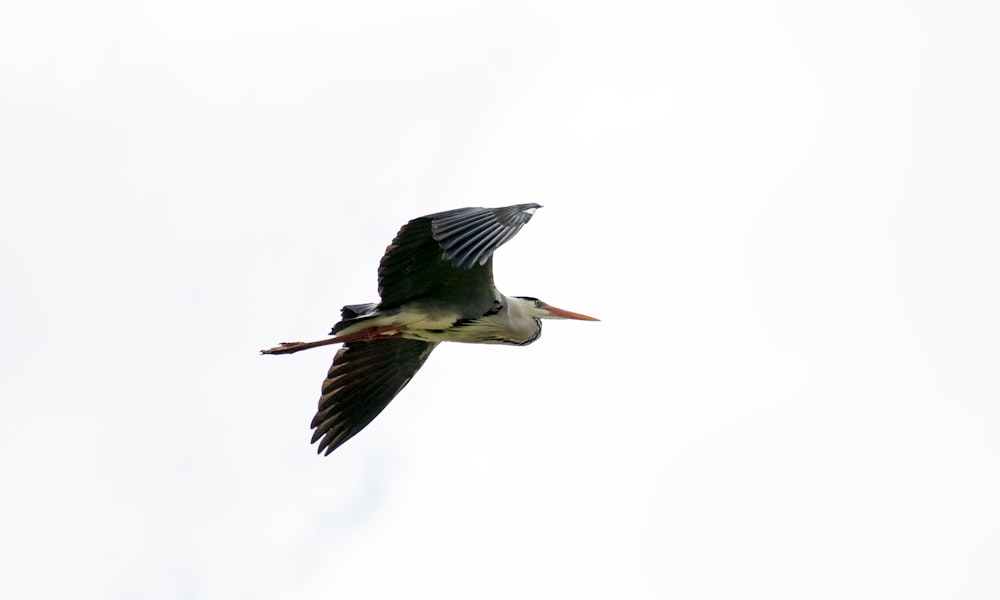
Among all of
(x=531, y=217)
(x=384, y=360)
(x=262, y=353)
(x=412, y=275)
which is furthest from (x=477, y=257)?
(x=384, y=360)

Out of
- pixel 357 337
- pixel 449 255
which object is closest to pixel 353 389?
pixel 357 337

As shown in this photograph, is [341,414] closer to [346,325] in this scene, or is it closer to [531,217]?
[346,325]

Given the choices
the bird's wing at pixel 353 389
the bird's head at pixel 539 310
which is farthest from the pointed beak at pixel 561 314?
the bird's wing at pixel 353 389

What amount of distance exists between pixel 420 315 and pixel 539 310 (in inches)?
53.2

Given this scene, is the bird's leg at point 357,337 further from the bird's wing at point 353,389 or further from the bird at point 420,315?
the bird's wing at point 353,389

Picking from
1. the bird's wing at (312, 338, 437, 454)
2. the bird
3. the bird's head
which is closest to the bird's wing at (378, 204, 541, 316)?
the bird

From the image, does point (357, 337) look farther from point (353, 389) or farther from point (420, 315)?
point (353, 389)

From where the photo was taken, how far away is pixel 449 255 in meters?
10.1

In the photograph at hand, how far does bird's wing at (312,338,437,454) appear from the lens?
13.2 meters

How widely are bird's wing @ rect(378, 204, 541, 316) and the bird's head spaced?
69cm

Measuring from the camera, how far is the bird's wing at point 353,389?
13.2 metres

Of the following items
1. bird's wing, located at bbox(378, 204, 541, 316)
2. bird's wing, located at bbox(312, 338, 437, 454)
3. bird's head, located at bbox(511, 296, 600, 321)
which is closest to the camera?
bird's wing, located at bbox(378, 204, 541, 316)

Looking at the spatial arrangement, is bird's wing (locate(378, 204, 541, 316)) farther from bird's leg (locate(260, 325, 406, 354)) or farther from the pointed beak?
the pointed beak

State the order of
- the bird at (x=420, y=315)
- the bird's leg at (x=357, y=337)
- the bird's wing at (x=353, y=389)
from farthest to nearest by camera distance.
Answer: the bird's wing at (x=353, y=389), the bird's leg at (x=357, y=337), the bird at (x=420, y=315)
